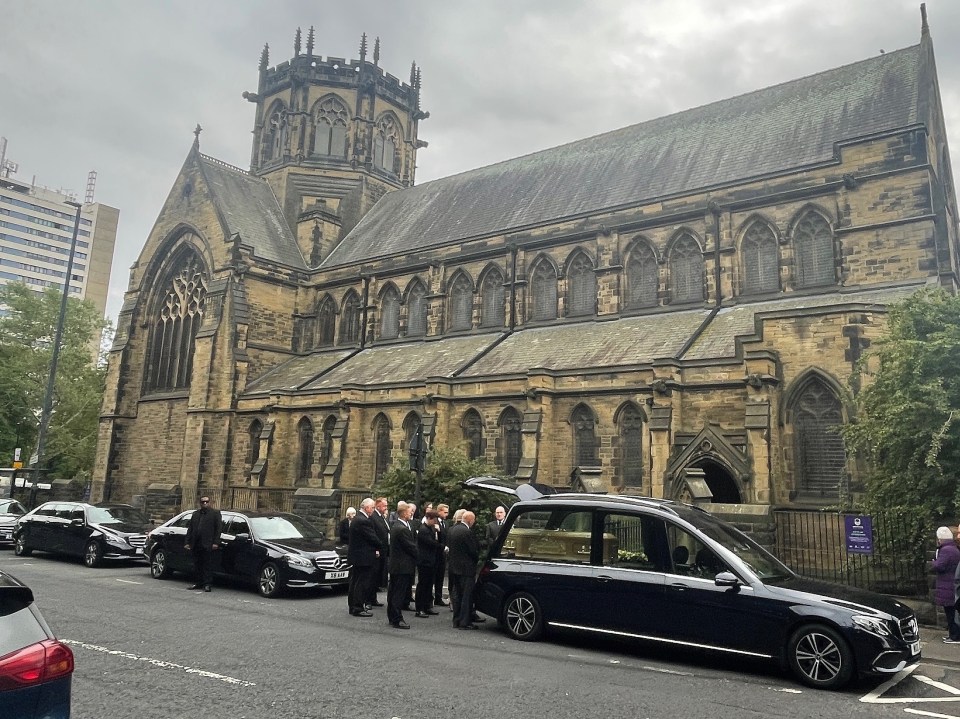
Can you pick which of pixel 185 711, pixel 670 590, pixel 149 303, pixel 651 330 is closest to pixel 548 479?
pixel 651 330

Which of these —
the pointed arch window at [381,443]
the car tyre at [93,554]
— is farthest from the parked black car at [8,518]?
the pointed arch window at [381,443]

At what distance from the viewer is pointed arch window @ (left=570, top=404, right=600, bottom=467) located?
2003 cm

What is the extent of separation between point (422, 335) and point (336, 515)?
9.88 m

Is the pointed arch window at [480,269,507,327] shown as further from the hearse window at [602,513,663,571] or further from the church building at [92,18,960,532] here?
the hearse window at [602,513,663,571]

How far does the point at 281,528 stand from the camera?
44.3ft

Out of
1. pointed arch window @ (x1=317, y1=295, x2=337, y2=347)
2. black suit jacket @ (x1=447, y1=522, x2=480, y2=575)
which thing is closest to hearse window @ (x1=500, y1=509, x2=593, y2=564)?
black suit jacket @ (x1=447, y1=522, x2=480, y2=575)

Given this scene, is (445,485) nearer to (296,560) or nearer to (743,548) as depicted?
(296,560)

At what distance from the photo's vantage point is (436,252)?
96.8 feet

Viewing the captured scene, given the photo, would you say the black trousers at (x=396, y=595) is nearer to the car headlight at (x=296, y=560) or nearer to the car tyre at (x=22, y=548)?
the car headlight at (x=296, y=560)

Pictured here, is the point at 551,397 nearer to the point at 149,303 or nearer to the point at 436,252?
the point at 436,252

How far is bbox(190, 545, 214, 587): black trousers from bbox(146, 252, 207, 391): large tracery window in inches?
834

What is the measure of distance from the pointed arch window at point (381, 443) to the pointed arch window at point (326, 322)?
9.30 meters

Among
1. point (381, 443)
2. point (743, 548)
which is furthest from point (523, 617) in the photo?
point (381, 443)

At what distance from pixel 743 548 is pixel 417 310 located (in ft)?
75.0
